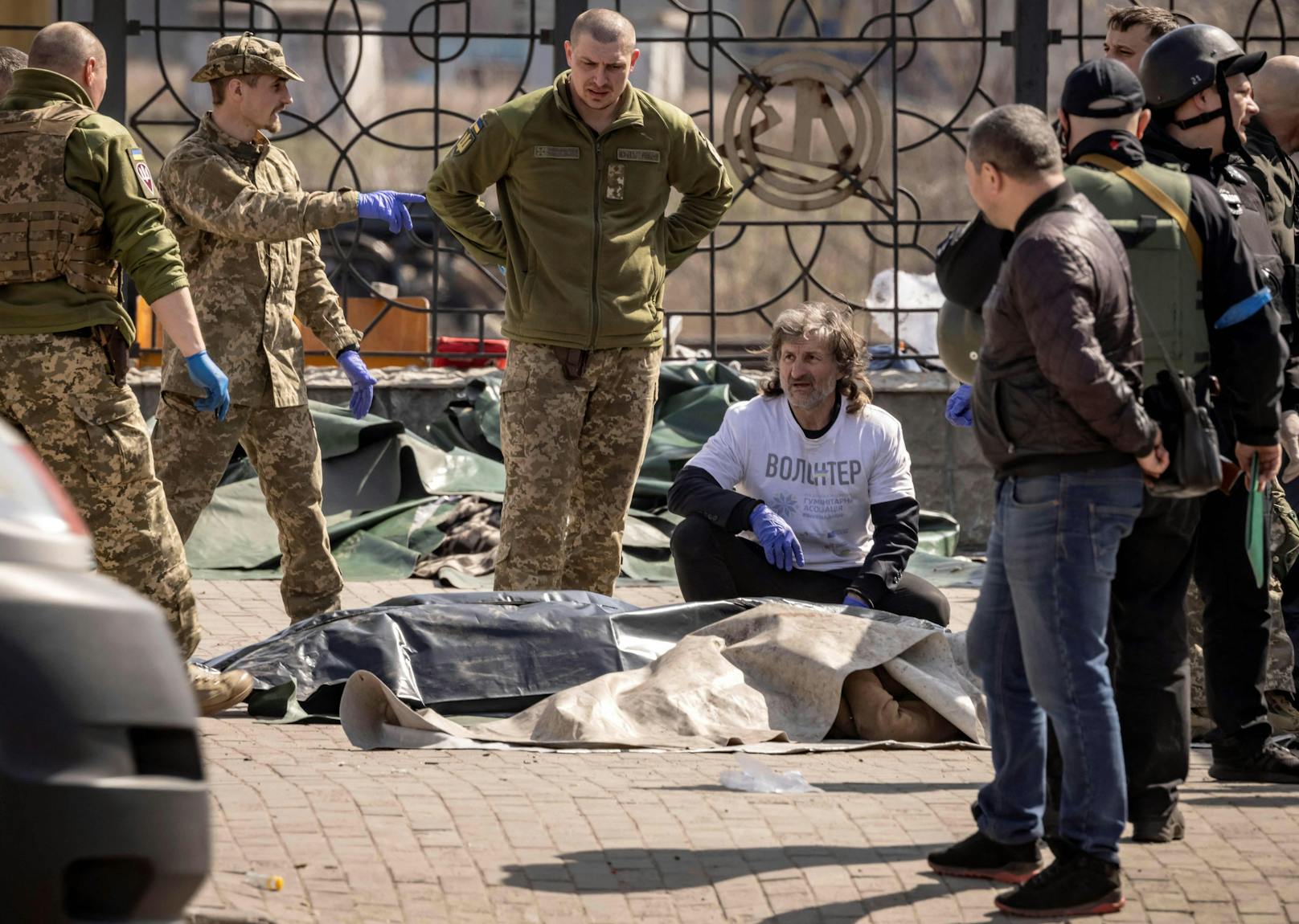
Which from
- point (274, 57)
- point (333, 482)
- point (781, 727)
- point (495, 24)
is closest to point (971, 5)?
point (495, 24)

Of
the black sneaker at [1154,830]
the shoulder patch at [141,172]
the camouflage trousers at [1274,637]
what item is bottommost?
the black sneaker at [1154,830]

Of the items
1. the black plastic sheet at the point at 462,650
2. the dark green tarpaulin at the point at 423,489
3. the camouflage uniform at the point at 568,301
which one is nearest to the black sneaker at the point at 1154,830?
the black plastic sheet at the point at 462,650

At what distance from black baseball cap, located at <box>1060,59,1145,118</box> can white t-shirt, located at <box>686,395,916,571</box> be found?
2.22 meters

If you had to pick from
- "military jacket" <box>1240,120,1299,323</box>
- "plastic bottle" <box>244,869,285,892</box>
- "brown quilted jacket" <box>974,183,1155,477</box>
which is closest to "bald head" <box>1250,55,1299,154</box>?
"military jacket" <box>1240,120,1299,323</box>

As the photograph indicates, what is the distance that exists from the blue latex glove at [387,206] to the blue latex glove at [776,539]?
1668mm

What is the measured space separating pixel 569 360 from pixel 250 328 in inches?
43.3

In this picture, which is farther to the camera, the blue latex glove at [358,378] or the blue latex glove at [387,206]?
the blue latex glove at [358,378]

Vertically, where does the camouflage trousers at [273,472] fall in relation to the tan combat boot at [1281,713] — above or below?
above

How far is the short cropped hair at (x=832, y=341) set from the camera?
6.53m

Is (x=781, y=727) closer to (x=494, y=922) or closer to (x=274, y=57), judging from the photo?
(x=494, y=922)

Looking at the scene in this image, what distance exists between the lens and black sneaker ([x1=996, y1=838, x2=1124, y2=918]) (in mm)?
3941

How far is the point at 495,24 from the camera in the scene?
10.8 m

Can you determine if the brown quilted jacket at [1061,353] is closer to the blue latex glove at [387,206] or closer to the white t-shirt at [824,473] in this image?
the white t-shirt at [824,473]

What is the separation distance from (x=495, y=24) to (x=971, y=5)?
2554 mm
